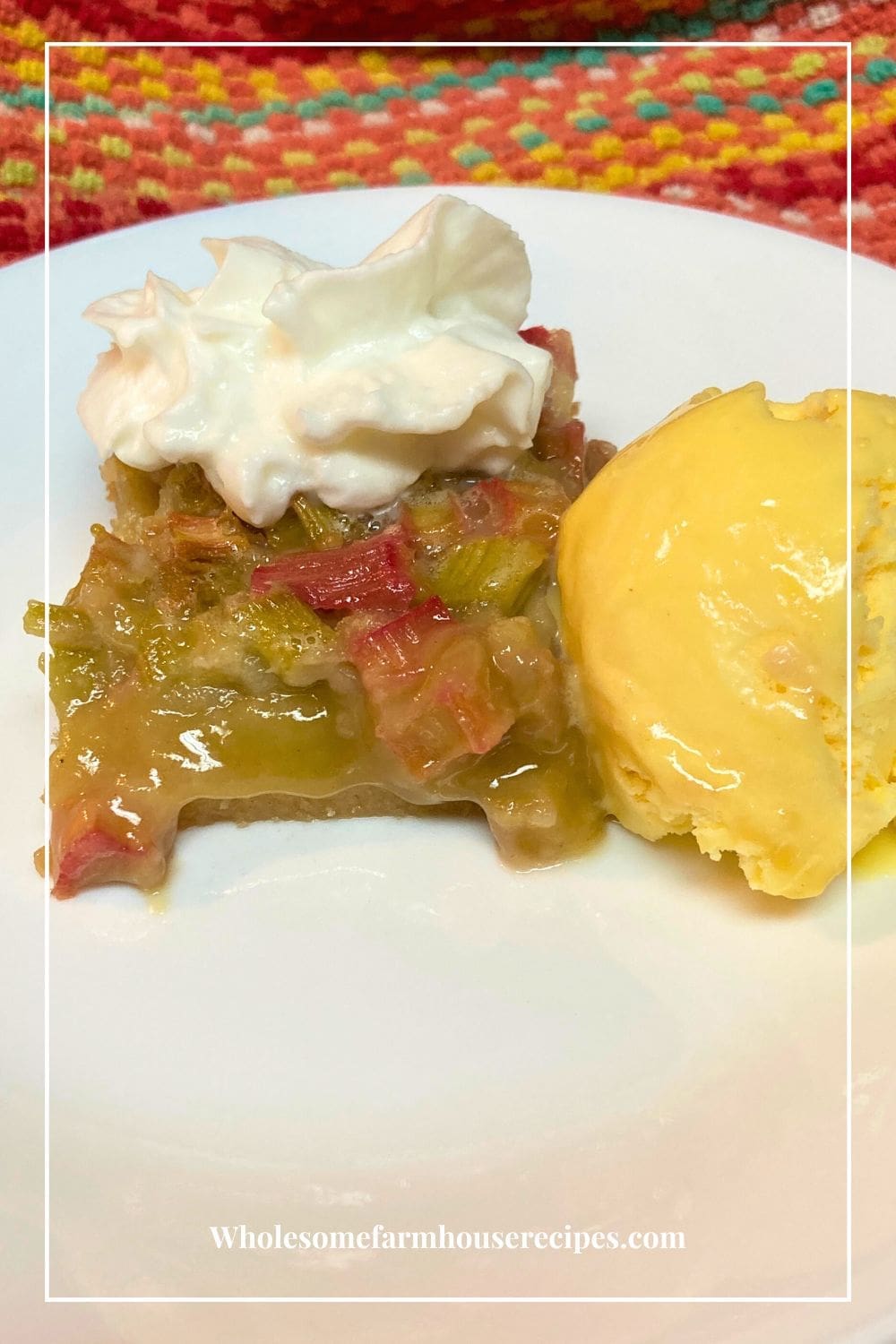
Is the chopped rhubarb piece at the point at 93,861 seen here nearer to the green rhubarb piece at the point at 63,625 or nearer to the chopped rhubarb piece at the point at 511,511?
the green rhubarb piece at the point at 63,625

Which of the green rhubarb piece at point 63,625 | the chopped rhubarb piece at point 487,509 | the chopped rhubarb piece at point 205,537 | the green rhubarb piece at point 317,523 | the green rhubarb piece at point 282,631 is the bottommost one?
the green rhubarb piece at point 63,625

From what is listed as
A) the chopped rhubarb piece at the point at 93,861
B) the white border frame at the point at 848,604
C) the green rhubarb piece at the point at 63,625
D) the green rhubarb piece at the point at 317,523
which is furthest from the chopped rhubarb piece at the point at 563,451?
the chopped rhubarb piece at the point at 93,861

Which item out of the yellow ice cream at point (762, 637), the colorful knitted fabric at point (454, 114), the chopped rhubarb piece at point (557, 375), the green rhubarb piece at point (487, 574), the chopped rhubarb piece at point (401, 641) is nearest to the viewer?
the yellow ice cream at point (762, 637)

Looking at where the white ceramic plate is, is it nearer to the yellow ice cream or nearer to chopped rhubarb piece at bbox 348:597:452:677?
the yellow ice cream

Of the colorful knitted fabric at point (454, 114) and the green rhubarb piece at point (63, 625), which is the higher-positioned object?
the colorful knitted fabric at point (454, 114)

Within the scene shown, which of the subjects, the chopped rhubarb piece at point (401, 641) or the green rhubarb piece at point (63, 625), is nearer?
the chopped rhubarb piece at point (401, 641)

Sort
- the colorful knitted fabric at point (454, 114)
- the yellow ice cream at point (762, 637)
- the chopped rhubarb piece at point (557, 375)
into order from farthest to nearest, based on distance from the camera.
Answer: the colorful knitted fabric at point (454, 114), the chopped rhubarb piece at point (557, 375), the yellow ice cream at point (762, 637)

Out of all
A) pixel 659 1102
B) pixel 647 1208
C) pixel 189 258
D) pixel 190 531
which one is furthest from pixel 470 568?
pixel 189 258
